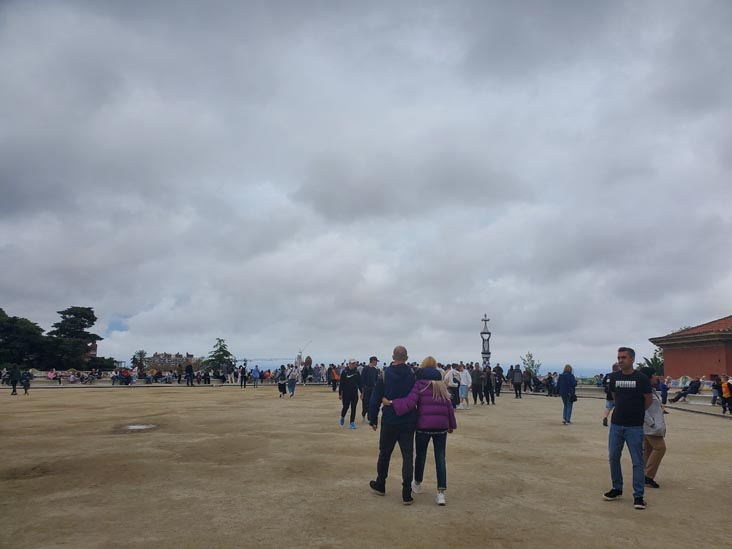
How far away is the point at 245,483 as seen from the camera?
23.5ft

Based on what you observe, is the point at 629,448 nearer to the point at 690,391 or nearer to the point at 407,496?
the point at 407,496

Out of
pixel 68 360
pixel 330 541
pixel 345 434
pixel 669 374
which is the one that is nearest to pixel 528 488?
pixel 330 541

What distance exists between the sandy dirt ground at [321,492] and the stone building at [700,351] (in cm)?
1847

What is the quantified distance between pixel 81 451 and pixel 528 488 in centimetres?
813

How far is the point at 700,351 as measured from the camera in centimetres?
2911

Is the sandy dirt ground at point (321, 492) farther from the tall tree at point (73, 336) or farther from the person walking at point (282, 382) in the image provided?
the tall tree at point (73, 336)

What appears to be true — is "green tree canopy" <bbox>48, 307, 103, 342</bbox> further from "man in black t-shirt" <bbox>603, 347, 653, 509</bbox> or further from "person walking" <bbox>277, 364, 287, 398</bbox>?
"man in black t-shirt" <bbox>603, 347, 653, 509</bbox>

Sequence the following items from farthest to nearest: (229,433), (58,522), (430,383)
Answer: (229,433)
(430,383)
(58,522)

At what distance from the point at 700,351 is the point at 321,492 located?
30387mm

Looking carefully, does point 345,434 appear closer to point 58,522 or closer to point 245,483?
point 245,483

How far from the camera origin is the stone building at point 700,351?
89.0ft

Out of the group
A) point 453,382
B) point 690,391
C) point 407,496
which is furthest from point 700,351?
point 407,496

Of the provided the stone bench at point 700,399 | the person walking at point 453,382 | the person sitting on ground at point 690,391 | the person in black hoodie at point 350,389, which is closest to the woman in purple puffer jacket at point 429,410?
the person in black hoodie at point 350,389

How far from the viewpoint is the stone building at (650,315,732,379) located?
27.1 meters
